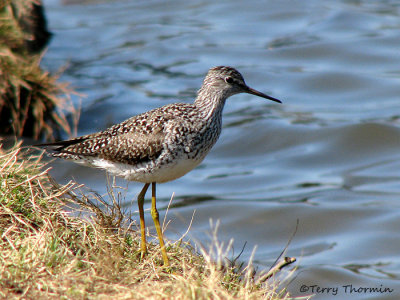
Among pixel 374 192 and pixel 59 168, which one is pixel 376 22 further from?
pixel 59 168

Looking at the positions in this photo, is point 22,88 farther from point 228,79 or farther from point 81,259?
point 81,259

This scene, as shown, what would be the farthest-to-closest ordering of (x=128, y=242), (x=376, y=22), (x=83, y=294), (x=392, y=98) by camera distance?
(x=376, y=22), (x=392, y=98), (x=128, y=242), (x=83, y=294)

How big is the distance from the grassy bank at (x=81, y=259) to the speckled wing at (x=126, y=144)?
375 mm

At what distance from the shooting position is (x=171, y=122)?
5.51 meters

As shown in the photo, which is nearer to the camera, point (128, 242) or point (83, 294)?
point (83, 294)

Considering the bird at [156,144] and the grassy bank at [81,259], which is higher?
the bird at [156,144]

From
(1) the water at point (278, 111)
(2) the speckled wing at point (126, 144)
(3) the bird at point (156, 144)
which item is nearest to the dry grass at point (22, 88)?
(1) the water at point (278, 111)

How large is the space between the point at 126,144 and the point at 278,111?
6.75 metres

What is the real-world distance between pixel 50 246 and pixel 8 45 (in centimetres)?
462

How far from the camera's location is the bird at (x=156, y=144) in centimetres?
539

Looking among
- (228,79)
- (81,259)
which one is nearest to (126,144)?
(228,79)

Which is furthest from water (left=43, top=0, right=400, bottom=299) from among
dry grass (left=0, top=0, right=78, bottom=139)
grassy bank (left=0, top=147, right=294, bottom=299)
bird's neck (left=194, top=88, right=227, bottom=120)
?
grassy bank (left=0, top=147, right=294, bottom=299)

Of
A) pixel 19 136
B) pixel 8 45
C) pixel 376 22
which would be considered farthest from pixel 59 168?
pixel 376 22

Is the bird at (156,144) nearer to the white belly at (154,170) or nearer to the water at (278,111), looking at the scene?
the white belly at (154,170)
